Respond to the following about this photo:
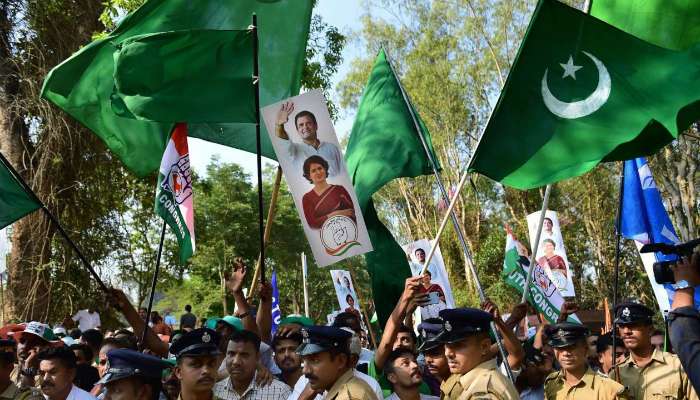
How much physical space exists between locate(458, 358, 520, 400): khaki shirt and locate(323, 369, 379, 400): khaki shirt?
0.52 metres

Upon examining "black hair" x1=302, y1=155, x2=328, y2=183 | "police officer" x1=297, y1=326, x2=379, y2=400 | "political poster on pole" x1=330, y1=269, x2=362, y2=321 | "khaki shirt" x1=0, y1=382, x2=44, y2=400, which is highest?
"black hair" x1=302, y1=155, x2=328, y2=183

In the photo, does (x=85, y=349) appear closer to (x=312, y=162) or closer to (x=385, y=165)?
(x=312, y=162)

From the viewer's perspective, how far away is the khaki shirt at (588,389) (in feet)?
17.3

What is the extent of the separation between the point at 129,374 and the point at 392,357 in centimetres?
186

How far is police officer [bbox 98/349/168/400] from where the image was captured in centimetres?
425

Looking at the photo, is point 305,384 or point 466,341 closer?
point 466,341

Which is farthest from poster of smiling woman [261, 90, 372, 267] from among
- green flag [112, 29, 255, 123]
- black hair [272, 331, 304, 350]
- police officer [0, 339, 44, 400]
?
police officer [0, 339, 44, 400]

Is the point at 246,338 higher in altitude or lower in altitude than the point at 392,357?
higher

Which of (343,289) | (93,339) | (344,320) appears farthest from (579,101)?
(343,289)

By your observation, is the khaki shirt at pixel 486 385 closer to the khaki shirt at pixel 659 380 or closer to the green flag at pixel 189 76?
the khaki shirt at pixel 659 380

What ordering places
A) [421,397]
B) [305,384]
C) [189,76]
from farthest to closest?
[189,76] < [421,397] < [305,384]

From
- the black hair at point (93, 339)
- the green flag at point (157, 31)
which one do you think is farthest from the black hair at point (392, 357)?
the black hair at point (93, 339)

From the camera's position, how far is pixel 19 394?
18.0ft

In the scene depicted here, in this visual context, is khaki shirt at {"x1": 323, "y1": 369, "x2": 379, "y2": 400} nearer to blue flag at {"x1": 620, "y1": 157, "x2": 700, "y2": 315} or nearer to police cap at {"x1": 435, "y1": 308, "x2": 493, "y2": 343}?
police cap at {"x1": 435, "y1": 308, "x2": 493, "y2": 343}
